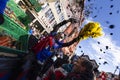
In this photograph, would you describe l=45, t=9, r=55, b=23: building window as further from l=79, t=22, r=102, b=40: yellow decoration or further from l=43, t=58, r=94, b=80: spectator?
l=43, t=58, r=94, b=80: spectator

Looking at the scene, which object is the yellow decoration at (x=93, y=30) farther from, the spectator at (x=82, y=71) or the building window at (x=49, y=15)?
the building window at (x=49, y=15)

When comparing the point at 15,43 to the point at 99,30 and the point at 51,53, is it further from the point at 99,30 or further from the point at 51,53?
the point at 99,30

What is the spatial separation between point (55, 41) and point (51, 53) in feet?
1.35

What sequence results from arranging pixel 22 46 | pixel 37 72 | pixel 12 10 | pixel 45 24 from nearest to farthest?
pixel 37 72 < pixel 22 46 < pixel 12 10 < pixel 45 24

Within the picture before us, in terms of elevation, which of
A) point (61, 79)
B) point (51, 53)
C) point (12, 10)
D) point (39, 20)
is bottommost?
point (61, 79)

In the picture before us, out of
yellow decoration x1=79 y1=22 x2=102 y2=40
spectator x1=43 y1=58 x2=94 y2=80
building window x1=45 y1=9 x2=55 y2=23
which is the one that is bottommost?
spectator x1=43 y1=58 x2=94 y2=80

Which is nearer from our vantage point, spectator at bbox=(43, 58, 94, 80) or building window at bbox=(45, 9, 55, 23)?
spectator at bbox=(43, 58, 94, 80)

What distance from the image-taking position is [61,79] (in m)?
4.91

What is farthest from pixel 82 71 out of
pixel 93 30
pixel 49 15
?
pixel 49 15

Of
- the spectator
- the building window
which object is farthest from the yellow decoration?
the building window

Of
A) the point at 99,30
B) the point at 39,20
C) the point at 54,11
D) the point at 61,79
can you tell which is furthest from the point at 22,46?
the point at 54,11

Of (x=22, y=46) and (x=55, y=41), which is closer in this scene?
(x=55, y=41)

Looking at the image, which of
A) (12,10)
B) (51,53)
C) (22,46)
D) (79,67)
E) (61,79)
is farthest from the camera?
(12,10)

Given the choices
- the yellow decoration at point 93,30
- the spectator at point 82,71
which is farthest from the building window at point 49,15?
the spectator at point 82,71
